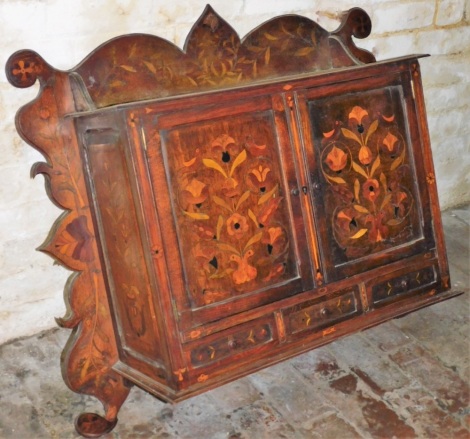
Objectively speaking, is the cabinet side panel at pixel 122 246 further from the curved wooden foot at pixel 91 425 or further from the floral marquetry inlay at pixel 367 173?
the floral marquetry inlay at pixel 367 173

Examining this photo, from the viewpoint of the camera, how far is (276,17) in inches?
118

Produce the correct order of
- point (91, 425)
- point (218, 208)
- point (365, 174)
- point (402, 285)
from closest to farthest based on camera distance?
point (218, 208)
point (91, 425)
point (365, 174)
point (402, 285)

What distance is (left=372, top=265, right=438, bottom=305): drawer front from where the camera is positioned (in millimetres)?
2723

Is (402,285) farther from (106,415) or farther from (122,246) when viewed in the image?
(106,415)

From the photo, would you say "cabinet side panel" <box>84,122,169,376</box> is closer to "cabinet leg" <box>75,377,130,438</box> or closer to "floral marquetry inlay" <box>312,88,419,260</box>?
"cabinet leg" <box>75,377,130,438</box>

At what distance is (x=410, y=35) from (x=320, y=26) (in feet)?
2.41

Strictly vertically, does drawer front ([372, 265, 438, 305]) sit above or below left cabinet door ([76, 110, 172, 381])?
below

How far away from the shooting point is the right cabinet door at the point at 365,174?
2562 mm

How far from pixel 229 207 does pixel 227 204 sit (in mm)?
13

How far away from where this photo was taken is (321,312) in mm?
2600

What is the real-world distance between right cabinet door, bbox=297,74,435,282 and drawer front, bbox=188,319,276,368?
0.97 feet

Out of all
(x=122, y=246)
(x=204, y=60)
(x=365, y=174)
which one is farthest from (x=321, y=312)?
(x=204, y=60)

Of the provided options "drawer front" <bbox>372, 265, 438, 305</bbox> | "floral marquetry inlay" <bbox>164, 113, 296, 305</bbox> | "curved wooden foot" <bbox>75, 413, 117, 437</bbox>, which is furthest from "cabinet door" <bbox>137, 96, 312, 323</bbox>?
"curved wooden foot" <bbox>75, 413, 117, 437</bbox>

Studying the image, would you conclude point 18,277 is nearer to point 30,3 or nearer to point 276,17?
point 30,3
